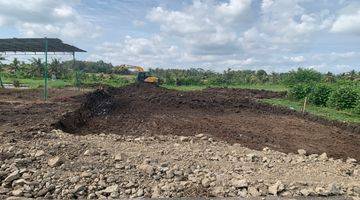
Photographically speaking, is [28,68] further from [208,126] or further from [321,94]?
[208,126]

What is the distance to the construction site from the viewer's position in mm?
7863

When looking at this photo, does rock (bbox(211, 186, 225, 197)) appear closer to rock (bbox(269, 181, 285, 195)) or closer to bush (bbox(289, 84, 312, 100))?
rock (bbox(269, 181, 285, 195))

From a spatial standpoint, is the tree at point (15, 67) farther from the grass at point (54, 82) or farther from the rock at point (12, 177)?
the rock at point (12, 177)

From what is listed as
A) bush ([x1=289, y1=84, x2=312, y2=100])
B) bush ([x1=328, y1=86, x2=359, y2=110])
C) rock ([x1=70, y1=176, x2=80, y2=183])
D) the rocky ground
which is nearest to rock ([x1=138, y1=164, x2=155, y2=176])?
the rocky ground

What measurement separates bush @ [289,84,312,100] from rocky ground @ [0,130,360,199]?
1885 cm

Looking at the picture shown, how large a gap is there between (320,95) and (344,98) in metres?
2.88

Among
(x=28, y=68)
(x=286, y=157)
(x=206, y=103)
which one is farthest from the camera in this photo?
(x=28, y=68)

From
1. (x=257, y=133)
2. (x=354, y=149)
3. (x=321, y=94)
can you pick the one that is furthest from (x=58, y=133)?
(x=321, y=94)

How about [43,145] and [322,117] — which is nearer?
[43,145]

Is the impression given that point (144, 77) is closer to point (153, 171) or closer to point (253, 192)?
point (153, 171)

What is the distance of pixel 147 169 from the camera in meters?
8.38

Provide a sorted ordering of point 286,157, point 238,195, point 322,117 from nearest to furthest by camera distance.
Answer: point 238,195 → point 286,157 → point 322,117

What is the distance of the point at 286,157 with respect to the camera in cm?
1060

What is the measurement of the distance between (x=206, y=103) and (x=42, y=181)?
15502mm
